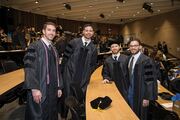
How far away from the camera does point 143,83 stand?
3328 mm

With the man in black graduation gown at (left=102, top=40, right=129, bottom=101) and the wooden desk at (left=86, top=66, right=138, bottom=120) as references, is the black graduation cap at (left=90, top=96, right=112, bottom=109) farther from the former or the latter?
the man in black graduation gown at (left=102, top=40, right=129, bottom=101)

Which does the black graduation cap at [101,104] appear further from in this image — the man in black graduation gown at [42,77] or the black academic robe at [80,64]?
the black academic robe at [80,64]

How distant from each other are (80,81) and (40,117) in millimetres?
1088

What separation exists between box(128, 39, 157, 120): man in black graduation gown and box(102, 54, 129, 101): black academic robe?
21 centimetres

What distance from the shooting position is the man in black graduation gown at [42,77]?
9.62 ft

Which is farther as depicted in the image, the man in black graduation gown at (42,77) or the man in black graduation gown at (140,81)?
the man in black graduation gown at (140,81)

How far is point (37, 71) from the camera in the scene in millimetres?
3004

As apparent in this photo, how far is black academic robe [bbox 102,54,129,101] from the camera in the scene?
3.74 metres

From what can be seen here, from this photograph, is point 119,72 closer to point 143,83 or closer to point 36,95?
point 143,83

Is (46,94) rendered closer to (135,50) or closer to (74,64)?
A: (74,64)

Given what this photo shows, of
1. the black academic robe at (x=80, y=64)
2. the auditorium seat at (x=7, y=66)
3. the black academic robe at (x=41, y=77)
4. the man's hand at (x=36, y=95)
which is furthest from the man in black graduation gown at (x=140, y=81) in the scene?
the auditorium seat at (x=7, y=66)

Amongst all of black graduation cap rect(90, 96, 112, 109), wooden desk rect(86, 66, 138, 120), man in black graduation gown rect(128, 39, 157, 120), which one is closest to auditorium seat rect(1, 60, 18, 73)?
wooden desk rect(86, 66, 138, 120)

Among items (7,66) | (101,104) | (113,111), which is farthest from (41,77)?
(7,66)

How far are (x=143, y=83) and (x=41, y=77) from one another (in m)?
1.37
